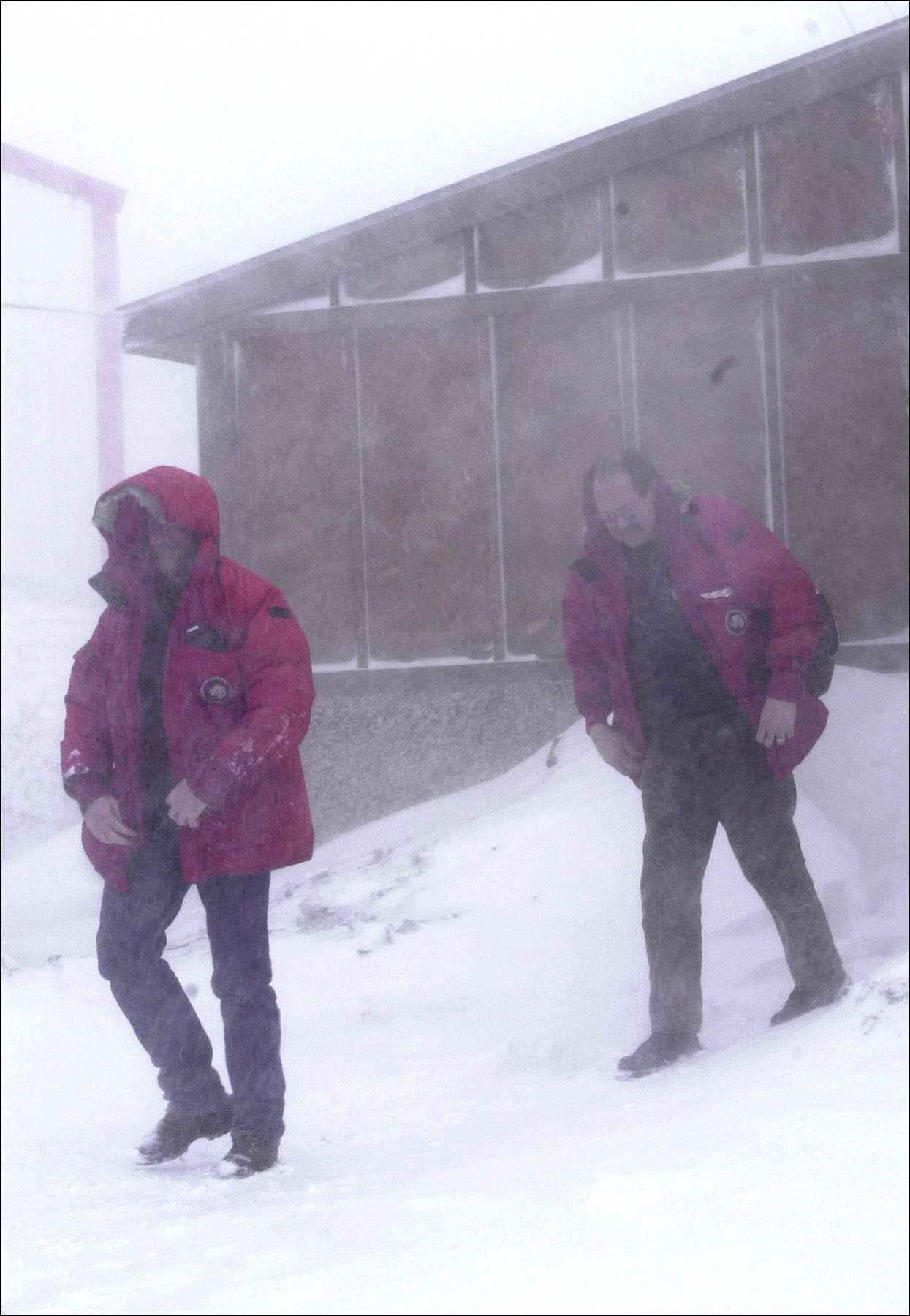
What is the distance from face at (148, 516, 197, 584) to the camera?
1.95ft

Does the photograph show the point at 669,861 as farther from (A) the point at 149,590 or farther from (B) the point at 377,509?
(B) the point at 377,509

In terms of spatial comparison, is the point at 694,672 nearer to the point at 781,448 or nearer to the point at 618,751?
the point at 618,751

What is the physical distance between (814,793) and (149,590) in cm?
60

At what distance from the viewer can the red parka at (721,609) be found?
677 millimetres

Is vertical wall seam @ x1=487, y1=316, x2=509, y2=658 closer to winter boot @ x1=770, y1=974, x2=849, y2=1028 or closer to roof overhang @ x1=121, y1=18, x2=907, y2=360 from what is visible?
roof overhang @ x1=121, y1=18, x2=907, y2=360

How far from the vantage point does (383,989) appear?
1372 millimetres

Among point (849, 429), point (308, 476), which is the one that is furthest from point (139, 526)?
point (849, 429)

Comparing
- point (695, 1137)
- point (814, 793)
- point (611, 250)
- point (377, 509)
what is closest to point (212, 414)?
point (377, 509)

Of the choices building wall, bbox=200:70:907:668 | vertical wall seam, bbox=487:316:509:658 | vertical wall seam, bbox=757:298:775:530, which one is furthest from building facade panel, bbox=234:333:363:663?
vertical wall seam, bbox=757:298:775:530

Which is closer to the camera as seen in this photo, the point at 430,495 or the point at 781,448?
the point at 781,448

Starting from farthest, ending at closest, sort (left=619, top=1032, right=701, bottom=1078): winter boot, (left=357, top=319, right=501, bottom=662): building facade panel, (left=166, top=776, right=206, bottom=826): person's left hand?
(left=357, top=319, right=501, bottom=662): building facade panel < (left=619, top=1032, right=701, bottom=1078): winter boot < (left=166, top=776, right=206, bottom=826): person's left hand

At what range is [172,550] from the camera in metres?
0.61

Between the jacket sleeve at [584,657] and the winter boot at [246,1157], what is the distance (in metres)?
0.44

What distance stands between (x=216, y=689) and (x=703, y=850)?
1.06 feet
